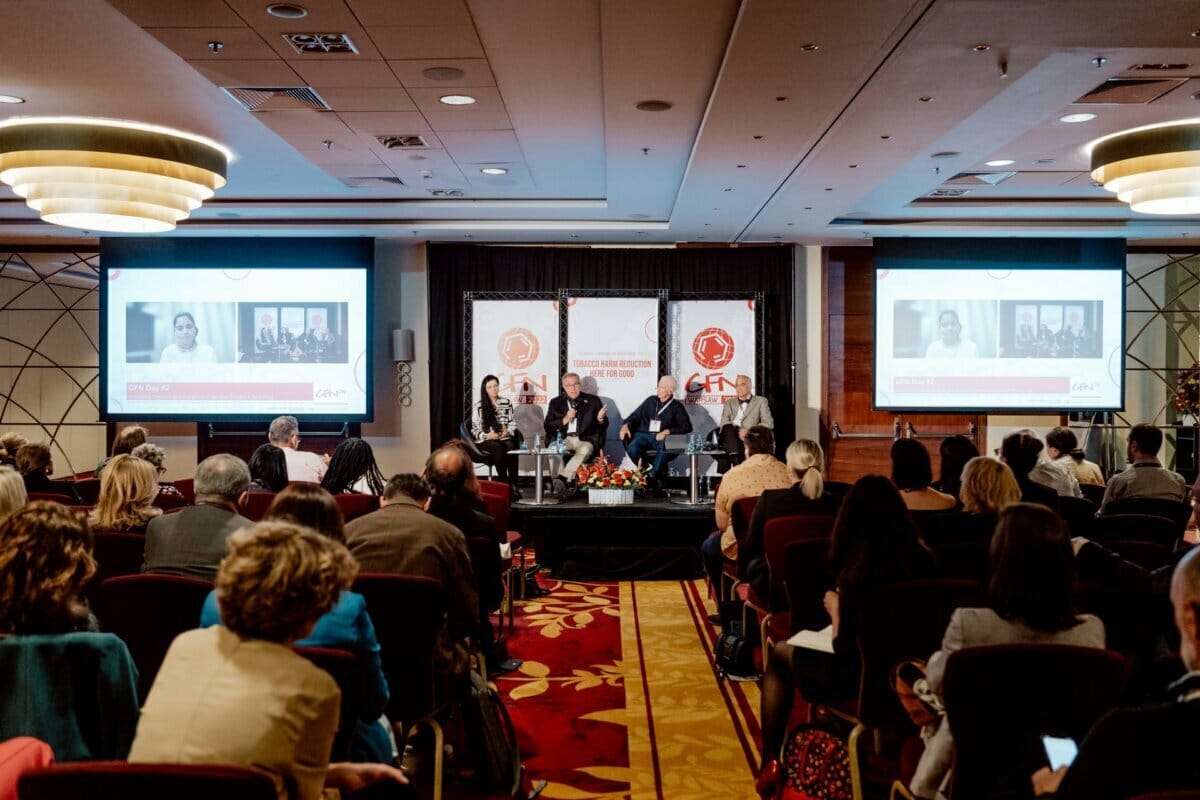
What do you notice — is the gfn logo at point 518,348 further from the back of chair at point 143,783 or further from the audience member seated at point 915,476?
the back of chair at point 143,783

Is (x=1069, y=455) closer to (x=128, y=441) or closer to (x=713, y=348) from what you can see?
(x=713, y=348)

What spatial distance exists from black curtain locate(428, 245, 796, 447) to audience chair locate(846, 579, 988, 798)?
8320 mm

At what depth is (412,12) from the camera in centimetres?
459

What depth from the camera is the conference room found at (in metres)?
2.47

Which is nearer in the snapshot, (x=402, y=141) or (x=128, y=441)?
(x=128, y=441)

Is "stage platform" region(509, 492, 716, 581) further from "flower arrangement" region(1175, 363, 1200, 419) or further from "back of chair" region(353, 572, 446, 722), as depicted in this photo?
"flower arrangement" region(1175, 363, 1200, 419)

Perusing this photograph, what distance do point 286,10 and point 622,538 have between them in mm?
4863

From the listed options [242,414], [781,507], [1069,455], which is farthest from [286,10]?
[242,414]

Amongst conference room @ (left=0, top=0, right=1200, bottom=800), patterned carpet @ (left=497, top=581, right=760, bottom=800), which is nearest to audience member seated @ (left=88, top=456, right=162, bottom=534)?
conference room @ (left=0, top=0, right=1200, bottom=800)

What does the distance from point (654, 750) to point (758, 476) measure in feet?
6.59

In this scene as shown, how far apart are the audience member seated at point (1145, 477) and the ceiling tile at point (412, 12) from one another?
14.7 ft

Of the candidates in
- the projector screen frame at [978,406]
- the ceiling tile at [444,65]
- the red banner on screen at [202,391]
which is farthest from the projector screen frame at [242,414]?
the projector screen frame at [978,406]

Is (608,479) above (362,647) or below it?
below

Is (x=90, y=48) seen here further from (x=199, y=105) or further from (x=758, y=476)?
(x=758, y=476)
